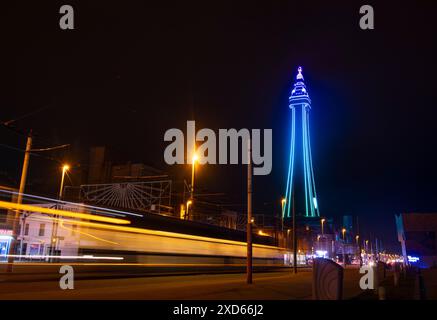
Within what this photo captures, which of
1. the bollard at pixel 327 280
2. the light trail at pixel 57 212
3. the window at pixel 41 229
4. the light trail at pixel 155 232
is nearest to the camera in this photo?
the bollard at pixel 327 280

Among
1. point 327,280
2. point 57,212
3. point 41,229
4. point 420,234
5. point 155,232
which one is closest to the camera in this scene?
point 327,280

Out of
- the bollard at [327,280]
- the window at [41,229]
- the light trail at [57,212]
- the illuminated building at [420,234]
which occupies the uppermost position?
the illuminated building at [420,234]

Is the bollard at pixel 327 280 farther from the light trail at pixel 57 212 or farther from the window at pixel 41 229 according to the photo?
the window at pixel 41 229

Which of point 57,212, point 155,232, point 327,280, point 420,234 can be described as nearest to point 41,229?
point 57,212

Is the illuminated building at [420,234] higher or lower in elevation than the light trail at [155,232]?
higher

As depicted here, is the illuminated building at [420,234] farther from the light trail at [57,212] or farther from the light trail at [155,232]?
the light trail at [57,212]

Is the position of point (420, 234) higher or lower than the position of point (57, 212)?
higher

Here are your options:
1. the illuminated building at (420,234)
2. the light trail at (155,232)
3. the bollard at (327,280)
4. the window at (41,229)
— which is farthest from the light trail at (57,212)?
the illuminated building at (420,234)

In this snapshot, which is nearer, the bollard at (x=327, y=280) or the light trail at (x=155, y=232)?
the bollard at (x=327, y=280)

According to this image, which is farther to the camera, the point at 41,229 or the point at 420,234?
the point at 420,234

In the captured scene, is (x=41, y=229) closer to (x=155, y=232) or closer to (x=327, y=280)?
(x=155, y=232)

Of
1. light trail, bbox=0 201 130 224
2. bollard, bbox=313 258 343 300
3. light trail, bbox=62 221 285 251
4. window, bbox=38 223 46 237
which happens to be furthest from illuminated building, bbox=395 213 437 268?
bollard, bbox=313 258 343 300

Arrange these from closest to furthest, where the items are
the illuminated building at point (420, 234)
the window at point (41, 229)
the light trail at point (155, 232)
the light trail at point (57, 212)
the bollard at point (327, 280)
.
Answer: the bollard at point (327, 280), the light trail at point (57, 212), the window at point (41, 229), the light trail at point (155, 232), the illuminated building at point (420, 234)

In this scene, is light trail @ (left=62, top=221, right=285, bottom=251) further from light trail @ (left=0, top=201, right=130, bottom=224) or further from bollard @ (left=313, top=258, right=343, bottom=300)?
bollard @ (left=313, top=258, right=343, bottom=300)
